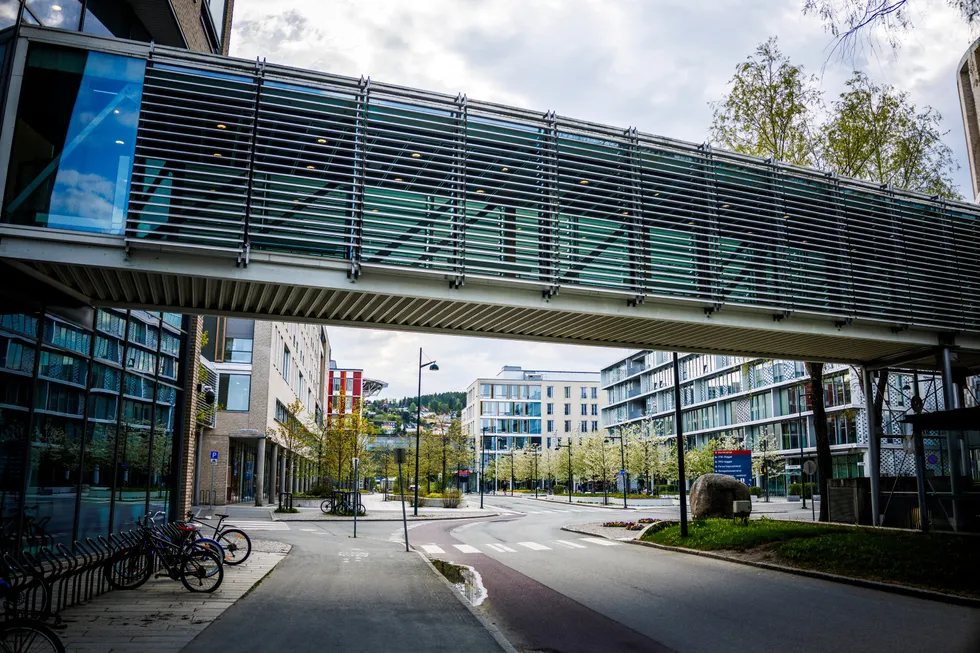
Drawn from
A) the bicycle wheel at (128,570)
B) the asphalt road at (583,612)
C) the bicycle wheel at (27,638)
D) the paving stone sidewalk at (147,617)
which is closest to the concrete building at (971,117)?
the asphalt road at (583,612)

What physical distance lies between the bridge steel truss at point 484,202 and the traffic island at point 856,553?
15.5 feet

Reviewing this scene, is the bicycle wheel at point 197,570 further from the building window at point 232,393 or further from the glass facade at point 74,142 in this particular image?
the building window at point 232,393

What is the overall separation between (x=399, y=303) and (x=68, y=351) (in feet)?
19.0

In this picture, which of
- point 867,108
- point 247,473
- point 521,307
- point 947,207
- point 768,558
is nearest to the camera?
point 521,307

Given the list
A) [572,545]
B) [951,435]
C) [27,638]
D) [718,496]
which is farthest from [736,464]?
[27,638]

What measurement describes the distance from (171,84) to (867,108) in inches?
851

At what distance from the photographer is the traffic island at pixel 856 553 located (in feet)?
42.6

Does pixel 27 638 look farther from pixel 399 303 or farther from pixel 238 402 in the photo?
pixel 238 402

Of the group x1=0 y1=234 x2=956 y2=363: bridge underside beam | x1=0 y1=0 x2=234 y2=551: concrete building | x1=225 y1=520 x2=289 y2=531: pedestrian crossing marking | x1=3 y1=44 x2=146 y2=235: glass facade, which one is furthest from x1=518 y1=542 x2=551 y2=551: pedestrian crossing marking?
x1=3 y1=44 x2=146 y2=235: glass facade

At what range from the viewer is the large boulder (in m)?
25.6

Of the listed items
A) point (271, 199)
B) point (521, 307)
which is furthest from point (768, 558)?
point (271, 199)

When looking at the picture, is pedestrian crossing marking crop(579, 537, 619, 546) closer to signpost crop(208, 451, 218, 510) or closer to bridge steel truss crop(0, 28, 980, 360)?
bridge steel truss crop(0, 28, 980, 360)

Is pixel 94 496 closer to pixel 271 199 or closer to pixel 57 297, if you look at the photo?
pixel 57 297

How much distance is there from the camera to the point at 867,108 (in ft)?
81.2
